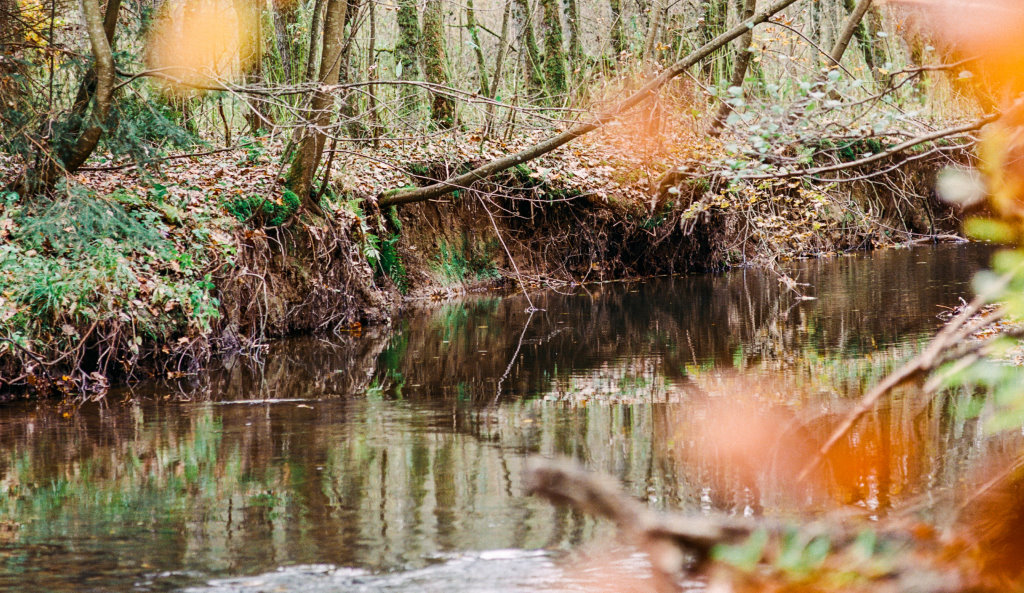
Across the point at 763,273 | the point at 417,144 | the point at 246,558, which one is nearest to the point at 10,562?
the point at 246,558

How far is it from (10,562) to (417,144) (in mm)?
12195

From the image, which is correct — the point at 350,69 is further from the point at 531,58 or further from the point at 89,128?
the point at 531,58

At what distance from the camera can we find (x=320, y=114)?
11.5 metres

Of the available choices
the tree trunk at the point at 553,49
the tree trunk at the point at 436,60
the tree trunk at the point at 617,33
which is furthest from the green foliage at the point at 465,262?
the tree trunk at the point at 617,33

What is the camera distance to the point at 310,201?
41.0 ft

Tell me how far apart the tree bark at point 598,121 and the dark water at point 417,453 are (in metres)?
2.59

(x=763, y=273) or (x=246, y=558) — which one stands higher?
(x=763, y=273)

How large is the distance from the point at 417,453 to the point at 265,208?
6.53 metres

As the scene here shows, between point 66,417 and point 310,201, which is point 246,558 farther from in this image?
point 310,201

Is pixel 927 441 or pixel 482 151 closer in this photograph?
pixel 927 441

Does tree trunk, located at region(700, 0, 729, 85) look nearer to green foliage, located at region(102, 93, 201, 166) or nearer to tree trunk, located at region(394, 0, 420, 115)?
tree trunk, located at region(394, 0, 420, 115)

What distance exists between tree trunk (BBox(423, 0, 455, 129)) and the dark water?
19.2ft

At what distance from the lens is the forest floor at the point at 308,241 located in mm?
8797

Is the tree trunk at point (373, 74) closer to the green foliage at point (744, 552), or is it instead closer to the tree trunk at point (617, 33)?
the tree trunk at point (617, 33)
